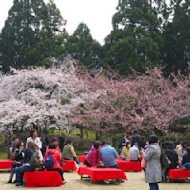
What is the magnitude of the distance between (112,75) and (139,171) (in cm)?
1525

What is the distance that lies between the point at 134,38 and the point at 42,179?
22280 mm

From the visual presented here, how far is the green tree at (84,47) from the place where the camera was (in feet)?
111

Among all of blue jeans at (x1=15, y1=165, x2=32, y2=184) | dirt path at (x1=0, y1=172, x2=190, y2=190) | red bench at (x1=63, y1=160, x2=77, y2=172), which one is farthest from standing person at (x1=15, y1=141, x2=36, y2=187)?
red bench at (x1=63, y1=160, x2=77, y2=172)

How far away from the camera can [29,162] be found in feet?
37.8

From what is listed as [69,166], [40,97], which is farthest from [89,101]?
[69,166]

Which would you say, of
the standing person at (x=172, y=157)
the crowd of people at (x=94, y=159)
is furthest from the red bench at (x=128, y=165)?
the standing person at (x=172, y=157)

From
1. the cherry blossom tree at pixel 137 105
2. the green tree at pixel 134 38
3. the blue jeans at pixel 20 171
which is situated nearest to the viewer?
the blue jeans at pixel 20 171

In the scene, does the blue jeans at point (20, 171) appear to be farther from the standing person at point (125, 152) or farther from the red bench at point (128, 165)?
the standing person at point (125, 152)

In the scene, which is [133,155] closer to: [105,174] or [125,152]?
[125,152]

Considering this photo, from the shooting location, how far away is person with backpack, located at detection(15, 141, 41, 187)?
11344mm

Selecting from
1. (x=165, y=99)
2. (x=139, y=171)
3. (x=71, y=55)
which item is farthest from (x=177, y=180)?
(x=71, y=55)

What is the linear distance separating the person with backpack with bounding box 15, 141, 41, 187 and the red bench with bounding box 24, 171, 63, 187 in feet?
0.60

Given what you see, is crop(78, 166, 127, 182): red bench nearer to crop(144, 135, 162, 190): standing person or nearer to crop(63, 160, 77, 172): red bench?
crop(63, 160, 77, 172): red bench

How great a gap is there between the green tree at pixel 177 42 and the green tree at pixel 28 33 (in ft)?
29.7
